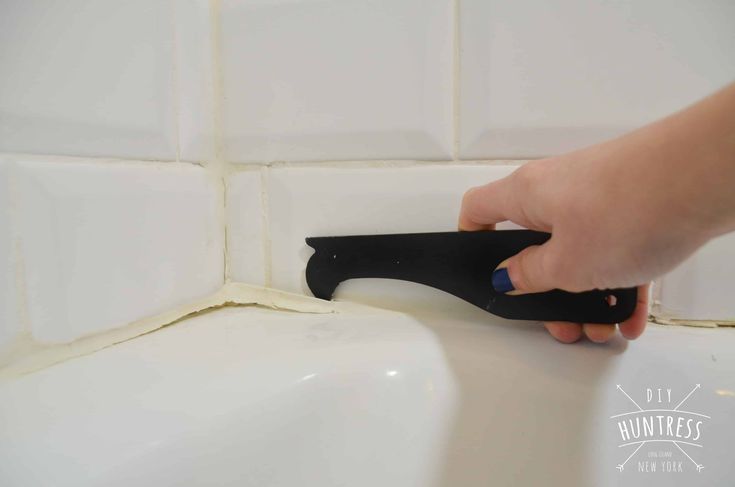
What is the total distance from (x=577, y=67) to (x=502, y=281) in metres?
0.19

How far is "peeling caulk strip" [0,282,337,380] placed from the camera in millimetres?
240

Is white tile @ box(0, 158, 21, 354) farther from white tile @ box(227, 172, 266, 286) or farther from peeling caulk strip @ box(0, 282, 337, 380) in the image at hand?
white tile @ box(227, 172, 266, 286)

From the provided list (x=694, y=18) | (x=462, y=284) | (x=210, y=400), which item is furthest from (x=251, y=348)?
(x=694, y=18)

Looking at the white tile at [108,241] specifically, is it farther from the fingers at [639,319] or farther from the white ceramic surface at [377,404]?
the fingers at [639,319]

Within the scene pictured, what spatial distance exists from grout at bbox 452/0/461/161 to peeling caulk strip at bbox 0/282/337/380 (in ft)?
0.62

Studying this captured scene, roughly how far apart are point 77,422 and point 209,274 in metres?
0.21

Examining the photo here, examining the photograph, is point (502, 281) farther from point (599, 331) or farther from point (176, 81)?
point (176, 81)

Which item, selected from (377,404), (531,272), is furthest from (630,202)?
(377,404)

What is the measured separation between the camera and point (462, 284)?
33cm

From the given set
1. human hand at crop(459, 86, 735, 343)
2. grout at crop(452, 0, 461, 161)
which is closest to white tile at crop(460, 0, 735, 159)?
grout at crop(452, 0, 461, 161)

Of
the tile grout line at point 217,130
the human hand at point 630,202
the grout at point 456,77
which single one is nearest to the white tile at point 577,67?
the grout at point 456,77

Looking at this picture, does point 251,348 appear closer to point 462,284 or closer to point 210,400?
point 210,400

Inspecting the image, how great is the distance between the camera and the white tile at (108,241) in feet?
0.80

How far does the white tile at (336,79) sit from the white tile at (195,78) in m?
0.02
